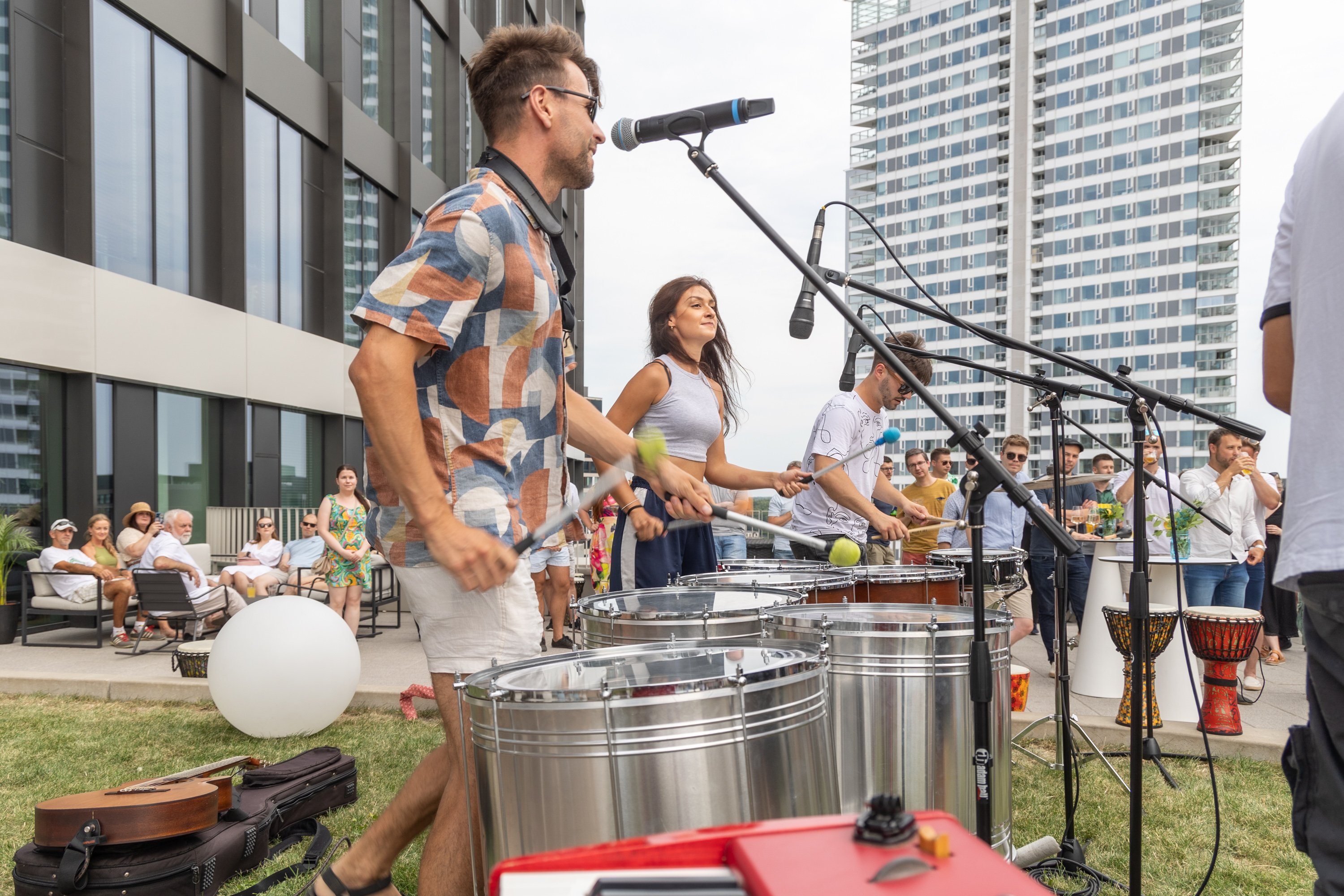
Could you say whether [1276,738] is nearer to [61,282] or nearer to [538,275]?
→ [538,275]

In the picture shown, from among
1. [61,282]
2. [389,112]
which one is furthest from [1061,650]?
[389,112]

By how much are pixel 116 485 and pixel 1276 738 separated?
11.4m

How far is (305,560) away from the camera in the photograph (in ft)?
34.0

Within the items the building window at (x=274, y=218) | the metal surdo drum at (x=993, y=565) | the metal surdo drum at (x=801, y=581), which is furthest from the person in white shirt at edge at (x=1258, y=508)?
the building window at (x=274, y=218)

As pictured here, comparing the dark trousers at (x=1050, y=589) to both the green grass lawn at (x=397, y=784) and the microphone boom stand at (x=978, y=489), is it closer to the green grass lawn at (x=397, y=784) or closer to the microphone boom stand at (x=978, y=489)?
the green grass lawn at (x=397, y=784)

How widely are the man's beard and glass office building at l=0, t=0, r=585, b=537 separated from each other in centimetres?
939

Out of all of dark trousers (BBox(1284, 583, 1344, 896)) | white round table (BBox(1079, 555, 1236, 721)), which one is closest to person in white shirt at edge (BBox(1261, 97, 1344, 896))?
dark trousers (BBox(1284, 583, 1344, 896))

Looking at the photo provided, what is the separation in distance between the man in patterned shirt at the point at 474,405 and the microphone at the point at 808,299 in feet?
2.71

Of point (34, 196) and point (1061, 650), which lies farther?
point (34, 196)

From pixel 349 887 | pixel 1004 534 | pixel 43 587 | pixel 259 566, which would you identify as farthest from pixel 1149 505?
pixel 43 587

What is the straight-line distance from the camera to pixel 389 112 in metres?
17.3

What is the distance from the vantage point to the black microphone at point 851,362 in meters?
3.03

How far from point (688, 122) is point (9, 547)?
31.2 feet

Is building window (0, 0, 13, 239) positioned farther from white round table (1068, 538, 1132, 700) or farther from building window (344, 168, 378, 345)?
white round table (1068, 538, 1132, 700)
